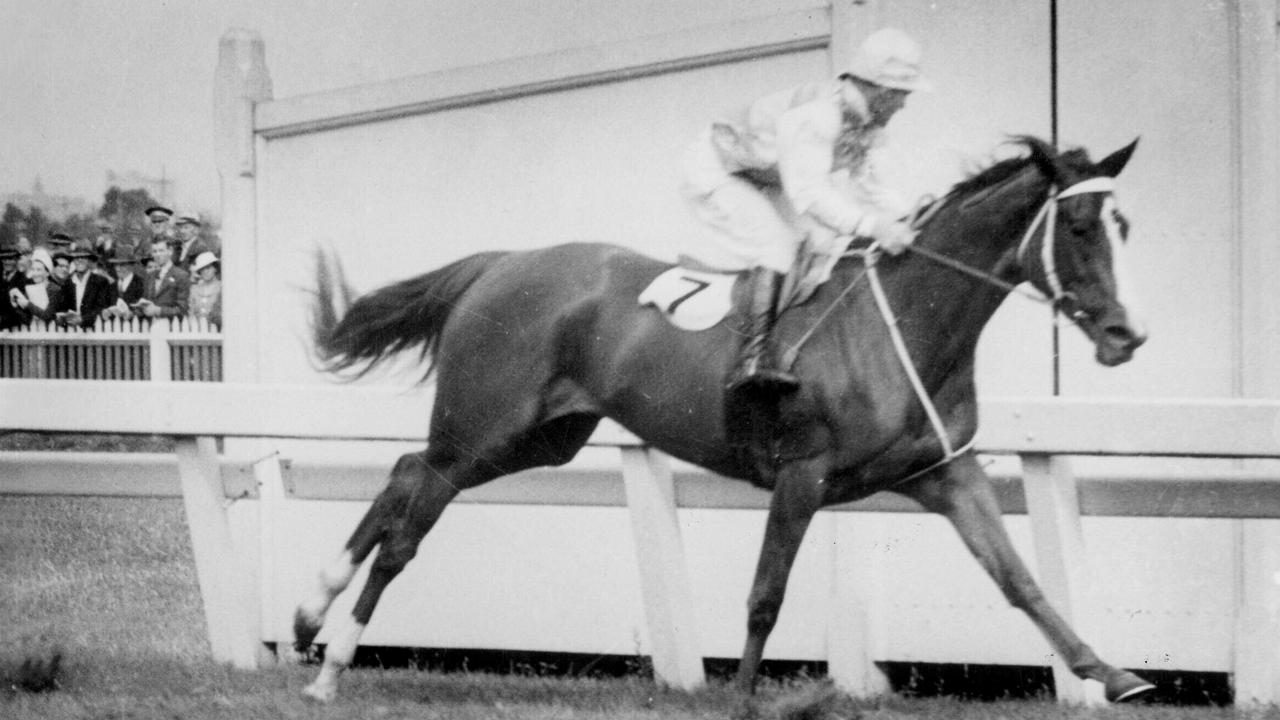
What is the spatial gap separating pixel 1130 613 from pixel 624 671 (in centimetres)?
163

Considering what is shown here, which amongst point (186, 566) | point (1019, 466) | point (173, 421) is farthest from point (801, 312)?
point (186, 566)

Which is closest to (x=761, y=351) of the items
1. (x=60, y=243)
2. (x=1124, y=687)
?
(x=1124, y=687)

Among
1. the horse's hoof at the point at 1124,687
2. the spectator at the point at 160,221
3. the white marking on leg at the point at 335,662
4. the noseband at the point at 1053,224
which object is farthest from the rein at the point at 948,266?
the spectator at the point at 160,221

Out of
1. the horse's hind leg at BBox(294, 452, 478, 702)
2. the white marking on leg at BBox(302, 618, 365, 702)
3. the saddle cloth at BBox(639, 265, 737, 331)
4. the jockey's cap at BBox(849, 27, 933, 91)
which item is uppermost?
the jockey's cap at BBox(849, 27, 933, 91)

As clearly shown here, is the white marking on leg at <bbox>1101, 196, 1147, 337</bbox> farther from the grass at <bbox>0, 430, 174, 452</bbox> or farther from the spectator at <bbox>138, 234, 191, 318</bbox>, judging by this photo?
the grass at <bbox>0, 430, 174, 452</bbox>

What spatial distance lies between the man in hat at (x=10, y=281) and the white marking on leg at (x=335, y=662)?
5.34ft

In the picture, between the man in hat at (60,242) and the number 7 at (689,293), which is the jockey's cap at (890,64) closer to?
the number 7 at (689,293)

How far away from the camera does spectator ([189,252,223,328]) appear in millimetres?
5172

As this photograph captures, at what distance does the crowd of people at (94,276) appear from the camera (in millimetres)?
4695

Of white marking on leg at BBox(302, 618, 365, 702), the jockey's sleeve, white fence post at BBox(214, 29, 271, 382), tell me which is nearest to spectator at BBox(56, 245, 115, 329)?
white fence post at BBox(214, 29, 271, 382)

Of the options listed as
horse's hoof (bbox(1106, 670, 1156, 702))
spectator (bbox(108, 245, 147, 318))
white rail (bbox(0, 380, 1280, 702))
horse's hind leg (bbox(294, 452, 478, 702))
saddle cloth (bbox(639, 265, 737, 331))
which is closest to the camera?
horse's hoof (bbox(1106, 670, 1156, 702))

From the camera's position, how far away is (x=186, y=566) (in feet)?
16.9

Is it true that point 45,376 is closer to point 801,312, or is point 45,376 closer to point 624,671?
point 624,671

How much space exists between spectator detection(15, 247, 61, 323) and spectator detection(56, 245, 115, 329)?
4 cm
